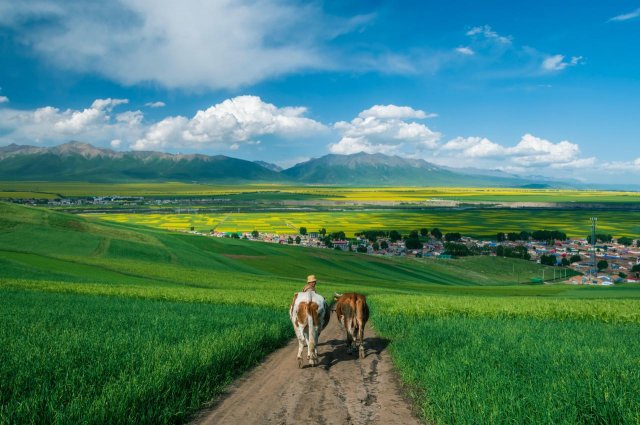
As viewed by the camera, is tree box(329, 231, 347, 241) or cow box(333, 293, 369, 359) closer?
cow box(333, 293, 369, 359)

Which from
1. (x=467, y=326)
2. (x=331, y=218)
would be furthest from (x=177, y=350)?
(x=331, y=218)

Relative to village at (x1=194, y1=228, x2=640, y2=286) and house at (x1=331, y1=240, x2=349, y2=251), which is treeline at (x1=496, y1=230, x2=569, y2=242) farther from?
house at (x1=331, y1=240, x2=349, y2=251)

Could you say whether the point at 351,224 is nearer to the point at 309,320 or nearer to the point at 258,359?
the point at 258,359

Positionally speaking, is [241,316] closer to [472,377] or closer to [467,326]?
[467,326]

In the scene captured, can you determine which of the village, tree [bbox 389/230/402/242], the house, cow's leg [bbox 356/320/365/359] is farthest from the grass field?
cow's leg [bbox 356/320/365/359]

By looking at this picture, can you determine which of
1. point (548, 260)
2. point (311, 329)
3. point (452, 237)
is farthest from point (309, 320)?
point (452, 237)

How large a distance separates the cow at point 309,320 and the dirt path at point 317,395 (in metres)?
0.50

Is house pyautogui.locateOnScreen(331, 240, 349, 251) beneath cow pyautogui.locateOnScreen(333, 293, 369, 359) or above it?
beneath

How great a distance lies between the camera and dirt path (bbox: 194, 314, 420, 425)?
8812 mm

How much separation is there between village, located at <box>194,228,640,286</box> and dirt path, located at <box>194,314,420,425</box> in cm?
9588

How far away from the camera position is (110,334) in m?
13.4

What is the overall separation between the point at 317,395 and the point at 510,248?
124 m

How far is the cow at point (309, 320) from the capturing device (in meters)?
12.7

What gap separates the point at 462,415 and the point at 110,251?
67861 millimetres
